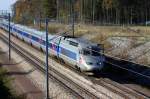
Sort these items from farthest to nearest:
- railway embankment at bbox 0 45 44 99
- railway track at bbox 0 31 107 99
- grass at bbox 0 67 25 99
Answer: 1. railway embankment at bbox 0 45 44 99
2. grass at bbox 0 67 25 99
3. railway track at bbox 0 31 107 99

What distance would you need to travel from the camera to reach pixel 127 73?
4069 cm

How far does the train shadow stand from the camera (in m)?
36.9

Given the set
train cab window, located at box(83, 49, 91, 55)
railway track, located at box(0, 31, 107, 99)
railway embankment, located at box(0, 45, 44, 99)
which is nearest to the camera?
railway track, located at box(0, 31, 107, 99)

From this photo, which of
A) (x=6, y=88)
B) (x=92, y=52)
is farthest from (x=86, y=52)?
(x=6, y=88)

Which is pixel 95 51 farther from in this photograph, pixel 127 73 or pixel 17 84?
pixel 17 84

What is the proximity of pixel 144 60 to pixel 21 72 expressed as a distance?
12.6m

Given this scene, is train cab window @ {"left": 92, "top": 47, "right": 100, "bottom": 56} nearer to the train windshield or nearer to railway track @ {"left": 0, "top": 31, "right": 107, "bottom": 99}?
the train windshield

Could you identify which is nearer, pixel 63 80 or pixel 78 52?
pixel 63 80

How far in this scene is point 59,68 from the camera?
144 feet

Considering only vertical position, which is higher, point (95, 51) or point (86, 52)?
point (95, 51)

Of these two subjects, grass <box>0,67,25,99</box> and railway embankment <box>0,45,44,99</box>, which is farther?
railway embankment <box>0,45,44,99</box>

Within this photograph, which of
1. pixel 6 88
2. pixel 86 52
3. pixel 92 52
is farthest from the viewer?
pixel 86 52

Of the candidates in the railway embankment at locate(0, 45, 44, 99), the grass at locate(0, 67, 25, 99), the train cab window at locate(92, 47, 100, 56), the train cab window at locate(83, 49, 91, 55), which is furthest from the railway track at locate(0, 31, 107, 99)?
the grass at locate(0, 67, 25, 99)

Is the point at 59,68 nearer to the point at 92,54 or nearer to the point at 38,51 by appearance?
the point at 92,54
